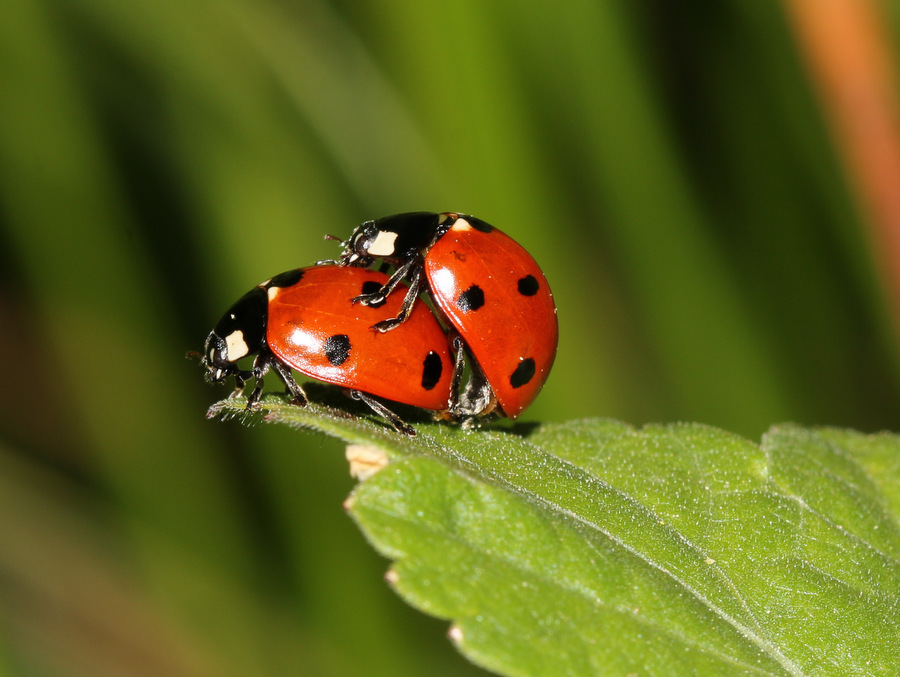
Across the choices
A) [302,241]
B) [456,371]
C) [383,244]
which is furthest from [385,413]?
[302,241]

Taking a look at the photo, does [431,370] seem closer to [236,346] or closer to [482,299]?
[482,299]

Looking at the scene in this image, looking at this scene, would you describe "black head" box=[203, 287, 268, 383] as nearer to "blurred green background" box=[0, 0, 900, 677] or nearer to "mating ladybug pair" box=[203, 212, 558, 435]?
"mating ladybug pair" box=[203, 212, 558, 435]

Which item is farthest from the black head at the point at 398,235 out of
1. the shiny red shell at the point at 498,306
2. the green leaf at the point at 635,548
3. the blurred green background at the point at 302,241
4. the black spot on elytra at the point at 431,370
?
the blurred green background at the point at 302,241

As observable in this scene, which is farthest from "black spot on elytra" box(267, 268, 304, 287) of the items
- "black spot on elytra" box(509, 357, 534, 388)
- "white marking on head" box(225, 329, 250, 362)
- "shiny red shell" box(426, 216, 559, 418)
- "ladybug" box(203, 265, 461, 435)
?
"black spot on elytra" box(509, 357, 534, 388)

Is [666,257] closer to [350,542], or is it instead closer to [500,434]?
[350,542]

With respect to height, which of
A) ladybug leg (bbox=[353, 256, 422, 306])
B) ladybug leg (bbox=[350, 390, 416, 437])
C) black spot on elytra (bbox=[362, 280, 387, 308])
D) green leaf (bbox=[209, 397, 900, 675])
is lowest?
green leaf (bbox=[209, 397, 900, 675])

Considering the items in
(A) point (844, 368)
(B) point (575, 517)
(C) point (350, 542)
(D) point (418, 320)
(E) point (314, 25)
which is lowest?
(A) point (844, 368)

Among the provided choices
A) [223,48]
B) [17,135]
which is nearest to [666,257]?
[223,48]

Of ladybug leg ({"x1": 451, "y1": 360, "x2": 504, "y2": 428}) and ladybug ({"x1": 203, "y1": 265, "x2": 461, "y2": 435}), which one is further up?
ladybug ({"x1": 203, "y1": 265, "x2": 461, "y2": 435})
